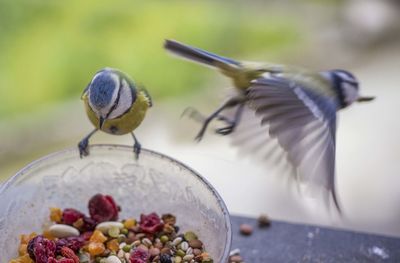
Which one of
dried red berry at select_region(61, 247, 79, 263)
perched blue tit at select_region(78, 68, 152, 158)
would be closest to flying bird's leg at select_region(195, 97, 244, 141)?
perched blue tit at select_region(78, 68, 152, 158)

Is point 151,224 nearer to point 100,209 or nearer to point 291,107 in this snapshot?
point 100,209

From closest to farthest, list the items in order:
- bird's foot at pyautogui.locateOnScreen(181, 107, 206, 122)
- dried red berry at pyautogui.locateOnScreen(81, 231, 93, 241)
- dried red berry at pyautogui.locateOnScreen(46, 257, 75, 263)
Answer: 1. dried red berry at pyautogui.locateOnScreen(46, 257, 75, 263)
2. dried red berry at pyautogui.locateOnScreen(81, 231, 93, 241)
3. bird's foot at pyautogui.locateOnScreen(181, 107, 206, 122)

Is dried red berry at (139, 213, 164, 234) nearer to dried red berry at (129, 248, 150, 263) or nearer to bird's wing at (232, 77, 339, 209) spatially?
dried red berry at (129, 248, 150, 263)

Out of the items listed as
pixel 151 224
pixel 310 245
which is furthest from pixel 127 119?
pixel 310 245

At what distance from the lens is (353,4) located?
272 cm

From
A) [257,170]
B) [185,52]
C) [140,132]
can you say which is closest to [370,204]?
[257,170]

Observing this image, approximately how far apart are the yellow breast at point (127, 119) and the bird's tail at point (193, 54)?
13 cm

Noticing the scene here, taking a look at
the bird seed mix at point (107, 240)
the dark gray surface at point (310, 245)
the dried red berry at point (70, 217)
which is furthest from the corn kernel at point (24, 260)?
the dark gray surface at point (310, 245)

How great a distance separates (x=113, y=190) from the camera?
3.31 ft

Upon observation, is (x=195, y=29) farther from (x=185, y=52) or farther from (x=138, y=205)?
(x=138, y=205)

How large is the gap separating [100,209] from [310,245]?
343mm

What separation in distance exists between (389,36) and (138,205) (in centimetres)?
192

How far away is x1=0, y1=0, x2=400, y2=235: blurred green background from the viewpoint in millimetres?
2053

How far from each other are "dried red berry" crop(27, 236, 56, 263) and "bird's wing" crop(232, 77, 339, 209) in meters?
0.36
